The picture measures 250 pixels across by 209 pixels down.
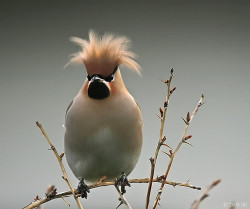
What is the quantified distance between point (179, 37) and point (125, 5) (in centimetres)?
67

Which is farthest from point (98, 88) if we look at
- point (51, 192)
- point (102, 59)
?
point (51, 192)

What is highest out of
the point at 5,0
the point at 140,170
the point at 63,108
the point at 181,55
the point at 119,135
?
the point at 5,0

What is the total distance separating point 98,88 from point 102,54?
0.16 metres

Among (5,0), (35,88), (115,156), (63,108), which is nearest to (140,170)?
(63,108)

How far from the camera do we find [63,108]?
18.5ft

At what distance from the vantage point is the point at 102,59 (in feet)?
7.47

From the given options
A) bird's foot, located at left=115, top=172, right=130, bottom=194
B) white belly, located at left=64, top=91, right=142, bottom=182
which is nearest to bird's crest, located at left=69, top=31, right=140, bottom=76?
white belly, located at left=64, top=91, right=142, bottom=182

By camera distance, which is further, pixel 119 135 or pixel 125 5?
pixel 125 5

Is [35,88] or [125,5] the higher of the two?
[125,5]

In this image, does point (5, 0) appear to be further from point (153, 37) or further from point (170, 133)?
point (170, 133)

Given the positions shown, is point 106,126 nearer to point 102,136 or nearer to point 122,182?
point 102,136

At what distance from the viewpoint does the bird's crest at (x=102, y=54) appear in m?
2.24

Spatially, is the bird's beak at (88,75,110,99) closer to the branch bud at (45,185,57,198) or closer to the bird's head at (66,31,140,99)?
the bird's head at (66,31,140,99)

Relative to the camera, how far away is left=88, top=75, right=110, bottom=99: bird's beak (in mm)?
2275
